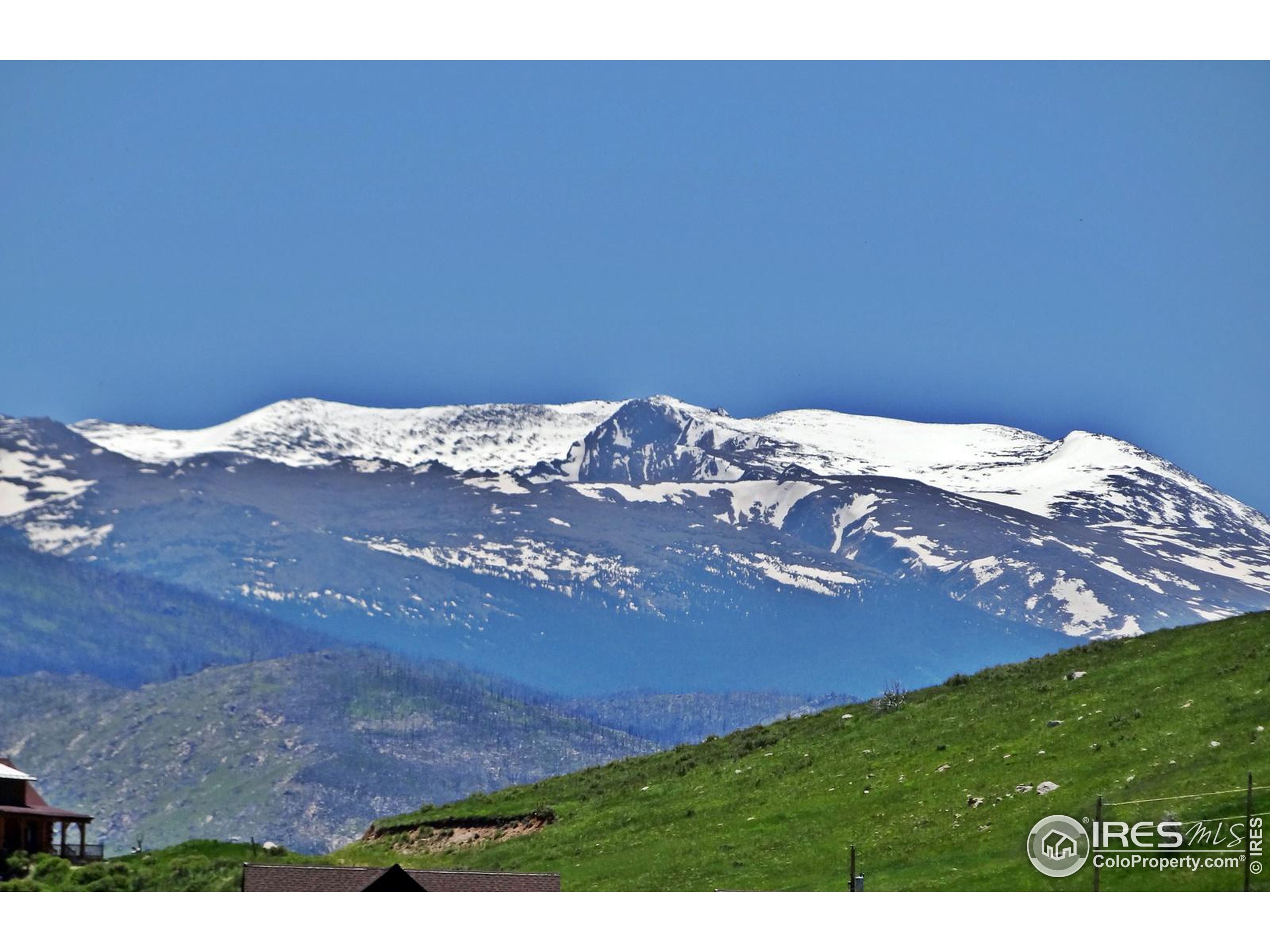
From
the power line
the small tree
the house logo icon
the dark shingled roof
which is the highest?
the small tree

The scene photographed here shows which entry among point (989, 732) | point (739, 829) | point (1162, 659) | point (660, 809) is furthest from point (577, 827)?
point (1162, 659)

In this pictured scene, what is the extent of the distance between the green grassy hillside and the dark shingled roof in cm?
1571

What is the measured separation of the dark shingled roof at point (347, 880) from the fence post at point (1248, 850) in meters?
26.4

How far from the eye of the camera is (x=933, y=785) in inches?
3711

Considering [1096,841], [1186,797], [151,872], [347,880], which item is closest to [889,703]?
[1186,797]

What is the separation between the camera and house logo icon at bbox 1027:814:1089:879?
76125mm

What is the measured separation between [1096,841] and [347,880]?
29351 millimetres

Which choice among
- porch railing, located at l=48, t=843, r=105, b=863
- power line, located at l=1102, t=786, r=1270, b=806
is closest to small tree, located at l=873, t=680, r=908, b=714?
power line, located at l=1102, t=786, r=1270, b=806

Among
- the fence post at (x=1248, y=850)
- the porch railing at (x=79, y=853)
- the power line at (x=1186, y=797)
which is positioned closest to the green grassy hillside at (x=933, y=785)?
the power line at (x=1186, y=797)

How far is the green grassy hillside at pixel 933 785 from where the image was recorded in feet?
271

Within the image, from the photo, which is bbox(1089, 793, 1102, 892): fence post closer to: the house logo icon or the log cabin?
the house logo icon

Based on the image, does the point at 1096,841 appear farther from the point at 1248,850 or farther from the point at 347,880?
the point at 347,880

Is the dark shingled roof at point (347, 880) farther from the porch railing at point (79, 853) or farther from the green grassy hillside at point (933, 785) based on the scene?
the porch railing at point (79, 853)

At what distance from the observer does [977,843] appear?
8375cm
